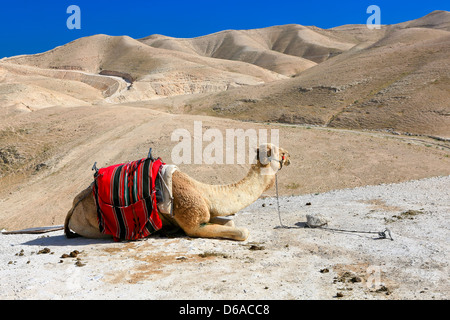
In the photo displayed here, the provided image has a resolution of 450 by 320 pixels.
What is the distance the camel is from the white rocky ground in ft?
0.68

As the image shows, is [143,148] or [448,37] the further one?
[448,37]

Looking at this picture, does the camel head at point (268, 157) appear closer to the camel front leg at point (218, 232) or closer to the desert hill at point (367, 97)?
the camel front leg at point (218, 232)

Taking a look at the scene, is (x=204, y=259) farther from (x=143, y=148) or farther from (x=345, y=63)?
(x=345, y=63)

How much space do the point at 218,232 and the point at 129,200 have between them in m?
1.49

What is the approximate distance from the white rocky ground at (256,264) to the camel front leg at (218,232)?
118 millimetres

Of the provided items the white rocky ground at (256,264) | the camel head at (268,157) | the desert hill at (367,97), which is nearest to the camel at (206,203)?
the camel head at (268,157)

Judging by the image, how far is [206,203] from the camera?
21.1 feet

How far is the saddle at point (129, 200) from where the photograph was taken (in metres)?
6.21

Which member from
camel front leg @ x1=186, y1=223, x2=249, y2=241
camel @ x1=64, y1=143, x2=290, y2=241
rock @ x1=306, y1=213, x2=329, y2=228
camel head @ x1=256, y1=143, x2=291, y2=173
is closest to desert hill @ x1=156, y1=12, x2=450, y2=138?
rock @ x1=306, y1=213, x2=329, y2=228

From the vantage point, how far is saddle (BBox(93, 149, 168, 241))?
621cm

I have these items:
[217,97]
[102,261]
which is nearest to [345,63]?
[217,97]

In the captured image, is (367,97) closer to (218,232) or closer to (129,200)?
(218,232)

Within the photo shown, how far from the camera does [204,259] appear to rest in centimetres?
546

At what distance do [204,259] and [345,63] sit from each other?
41.5 metres
